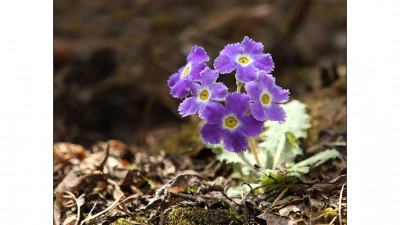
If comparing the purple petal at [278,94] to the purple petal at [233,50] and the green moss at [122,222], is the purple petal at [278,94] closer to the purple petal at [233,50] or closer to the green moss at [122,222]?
the purple petal at [233,50]

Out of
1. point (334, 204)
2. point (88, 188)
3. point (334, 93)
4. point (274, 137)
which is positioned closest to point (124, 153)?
point (88, 188)

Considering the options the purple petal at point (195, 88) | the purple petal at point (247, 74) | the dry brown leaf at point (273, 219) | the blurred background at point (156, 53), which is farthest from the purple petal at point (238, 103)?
the blurred background at point (156, 53)

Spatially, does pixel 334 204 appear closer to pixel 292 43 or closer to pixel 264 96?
pixel 264 96

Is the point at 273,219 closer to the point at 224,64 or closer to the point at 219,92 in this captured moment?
the point at 219,92

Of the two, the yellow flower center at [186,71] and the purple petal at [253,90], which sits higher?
the yellow flower center at [186,71]

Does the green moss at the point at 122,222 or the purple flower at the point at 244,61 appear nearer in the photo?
the purple flower at the point at 244,61

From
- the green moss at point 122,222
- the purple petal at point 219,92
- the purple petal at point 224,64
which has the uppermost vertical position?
the purple petal at point 224,64

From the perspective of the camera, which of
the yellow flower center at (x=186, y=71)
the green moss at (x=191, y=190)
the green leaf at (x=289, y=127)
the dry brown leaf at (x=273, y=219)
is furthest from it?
the green leaf at (x=289, y=127)
